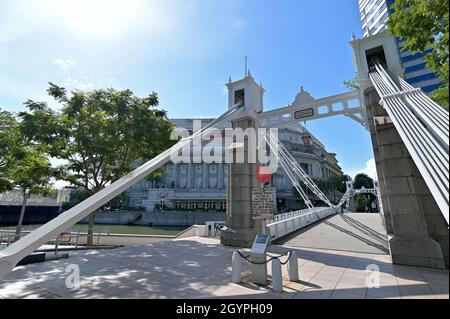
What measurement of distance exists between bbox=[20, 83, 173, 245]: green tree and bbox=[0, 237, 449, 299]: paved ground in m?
6.36

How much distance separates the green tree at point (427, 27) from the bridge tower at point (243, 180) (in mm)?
5973

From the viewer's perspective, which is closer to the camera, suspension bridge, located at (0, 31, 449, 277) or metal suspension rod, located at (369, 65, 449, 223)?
metal suspension rod, located at (369, 65, 449, 223)

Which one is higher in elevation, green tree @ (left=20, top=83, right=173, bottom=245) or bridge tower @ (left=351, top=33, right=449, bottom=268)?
green tree @ (left=20, top=83, right=173, bottom=245)

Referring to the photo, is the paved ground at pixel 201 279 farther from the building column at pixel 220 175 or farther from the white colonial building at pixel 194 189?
the building column at pixel 220 175

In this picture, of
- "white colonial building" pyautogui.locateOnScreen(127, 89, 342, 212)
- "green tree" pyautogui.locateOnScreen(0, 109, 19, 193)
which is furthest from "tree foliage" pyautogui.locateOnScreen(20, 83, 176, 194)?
"white colonial building" pyautogui.locateOnScreen(127, 89, 342, 212)

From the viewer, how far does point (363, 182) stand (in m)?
63.4

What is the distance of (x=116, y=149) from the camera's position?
13.0 m

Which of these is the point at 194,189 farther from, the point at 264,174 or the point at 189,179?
the point at 264,174

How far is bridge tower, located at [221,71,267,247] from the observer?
381 inches

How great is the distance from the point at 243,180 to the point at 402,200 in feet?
18.3

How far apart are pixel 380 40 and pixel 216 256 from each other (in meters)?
9.85

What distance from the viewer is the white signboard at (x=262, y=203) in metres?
7.26

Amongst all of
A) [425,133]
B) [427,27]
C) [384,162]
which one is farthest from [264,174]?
[427,27]

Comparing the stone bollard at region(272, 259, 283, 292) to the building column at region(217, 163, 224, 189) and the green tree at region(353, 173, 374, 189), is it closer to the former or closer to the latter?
the building column at region(217, 163, 224, 189)
